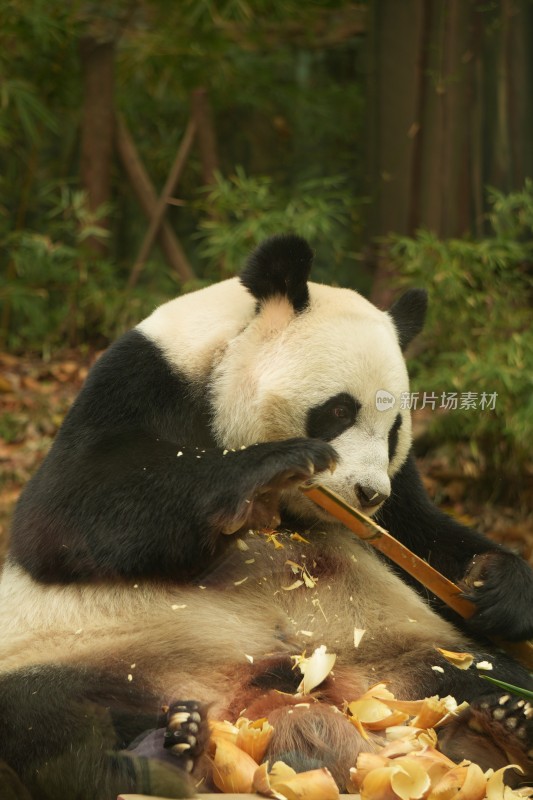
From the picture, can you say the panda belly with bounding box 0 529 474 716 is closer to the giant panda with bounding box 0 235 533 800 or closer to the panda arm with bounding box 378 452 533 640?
the giant panda with bounding box 0 235 533 800

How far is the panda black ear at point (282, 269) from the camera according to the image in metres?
2.56

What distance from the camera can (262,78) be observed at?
6891mm

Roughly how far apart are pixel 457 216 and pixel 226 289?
29.1 inches

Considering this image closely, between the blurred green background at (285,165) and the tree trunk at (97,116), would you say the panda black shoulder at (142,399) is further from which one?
the tree trunk at (97,116)

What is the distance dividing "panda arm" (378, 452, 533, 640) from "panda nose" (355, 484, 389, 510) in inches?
10.8

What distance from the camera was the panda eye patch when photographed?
8.08ft

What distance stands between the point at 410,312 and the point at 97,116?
3.44m

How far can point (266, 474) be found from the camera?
2225mm

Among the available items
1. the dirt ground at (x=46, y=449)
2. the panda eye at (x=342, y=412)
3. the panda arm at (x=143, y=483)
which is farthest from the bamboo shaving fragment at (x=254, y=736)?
the dirt ground at (x=46, y=449)

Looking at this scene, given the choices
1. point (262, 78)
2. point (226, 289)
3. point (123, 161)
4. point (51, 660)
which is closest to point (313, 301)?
point (226, 289)

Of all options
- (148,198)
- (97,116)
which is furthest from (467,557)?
(97,116)

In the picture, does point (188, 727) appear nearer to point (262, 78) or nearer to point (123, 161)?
point (123, 161)

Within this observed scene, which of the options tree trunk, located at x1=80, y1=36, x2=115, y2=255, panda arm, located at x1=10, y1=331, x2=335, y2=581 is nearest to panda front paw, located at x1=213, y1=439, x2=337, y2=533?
panda arm, located at x1=10, y1=331, x2=335, y2=581

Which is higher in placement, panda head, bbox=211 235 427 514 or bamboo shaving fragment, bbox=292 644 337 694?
panda head, bbox=211 235 427 514
